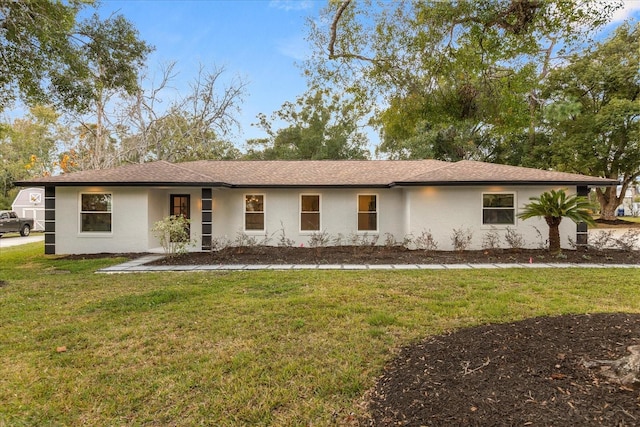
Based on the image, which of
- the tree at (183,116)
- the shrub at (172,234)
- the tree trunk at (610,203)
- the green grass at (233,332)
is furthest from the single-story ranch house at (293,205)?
the tree trunk at (610,203)

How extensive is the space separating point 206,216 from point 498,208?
9632 millimetres

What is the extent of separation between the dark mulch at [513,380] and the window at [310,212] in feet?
27.7

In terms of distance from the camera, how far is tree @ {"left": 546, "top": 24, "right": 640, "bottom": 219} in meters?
20.1

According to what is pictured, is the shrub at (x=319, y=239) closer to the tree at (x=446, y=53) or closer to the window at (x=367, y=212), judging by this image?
the window at (x=367, y=212)

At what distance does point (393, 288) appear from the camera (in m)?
6.14

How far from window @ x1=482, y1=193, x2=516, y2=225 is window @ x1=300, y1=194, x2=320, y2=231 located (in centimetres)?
557

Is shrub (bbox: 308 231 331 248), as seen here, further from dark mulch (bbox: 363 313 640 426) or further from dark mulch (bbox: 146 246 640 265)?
dark mulch (bbox: 363 313 640 426)

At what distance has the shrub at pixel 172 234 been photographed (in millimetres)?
9617

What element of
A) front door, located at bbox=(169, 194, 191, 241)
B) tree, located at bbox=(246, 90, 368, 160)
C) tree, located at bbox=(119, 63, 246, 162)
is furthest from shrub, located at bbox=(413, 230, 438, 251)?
tree, located at bbox=(246, 90, 368, 160)

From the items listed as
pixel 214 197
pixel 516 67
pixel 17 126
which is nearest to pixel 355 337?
pixel 516 67

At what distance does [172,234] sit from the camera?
390 inches

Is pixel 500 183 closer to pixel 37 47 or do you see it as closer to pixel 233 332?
pixel 233 332

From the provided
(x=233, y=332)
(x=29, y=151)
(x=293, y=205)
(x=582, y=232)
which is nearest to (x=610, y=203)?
(x=582, y=232)

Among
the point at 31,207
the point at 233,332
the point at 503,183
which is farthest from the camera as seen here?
the point at 31,207
